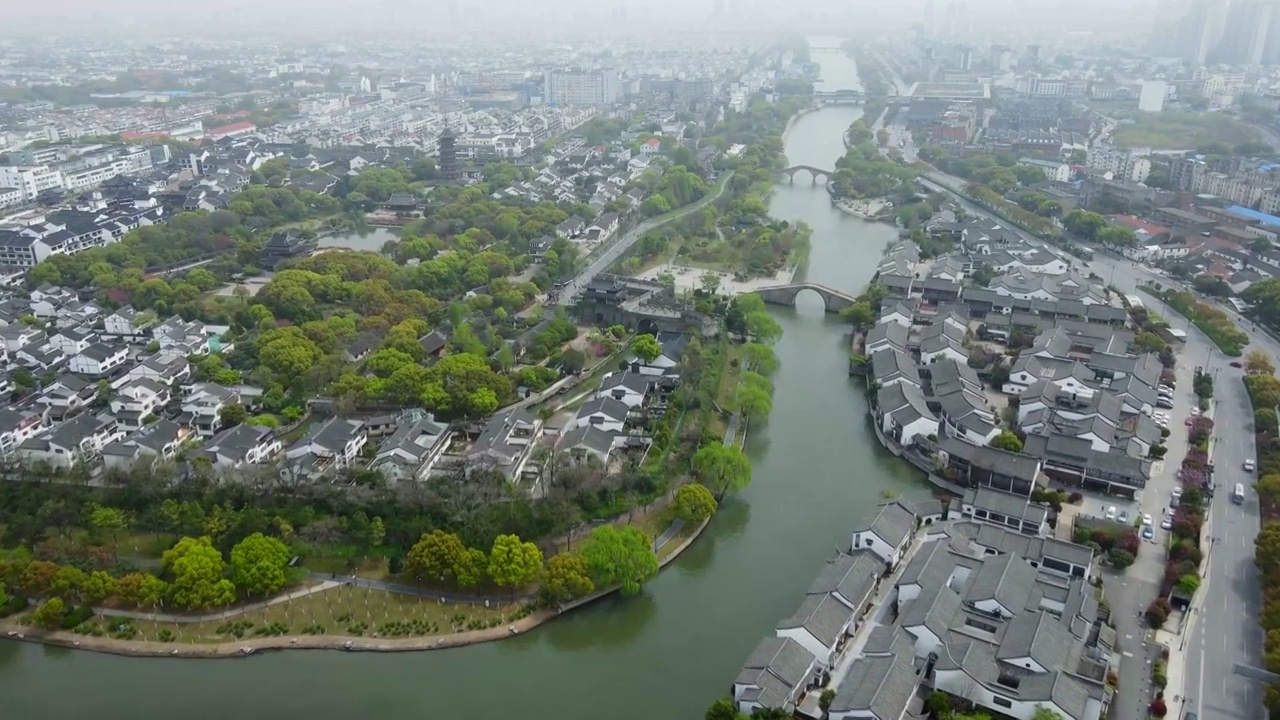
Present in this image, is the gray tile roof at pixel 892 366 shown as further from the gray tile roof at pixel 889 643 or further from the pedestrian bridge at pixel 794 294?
the gray tile roof at pixel 889 643

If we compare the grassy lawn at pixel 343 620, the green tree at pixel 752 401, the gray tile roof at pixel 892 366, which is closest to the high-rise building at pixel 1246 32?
the gray tile roof at pixel 892 366

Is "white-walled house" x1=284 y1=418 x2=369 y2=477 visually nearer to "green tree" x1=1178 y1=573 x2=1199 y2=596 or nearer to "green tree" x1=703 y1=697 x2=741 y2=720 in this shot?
"green tree" x1=703 y1=697 x2=741 y2=720

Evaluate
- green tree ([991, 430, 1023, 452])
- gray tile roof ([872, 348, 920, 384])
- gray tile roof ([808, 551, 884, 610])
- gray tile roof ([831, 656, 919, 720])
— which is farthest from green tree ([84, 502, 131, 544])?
green tree ([991, 430, 1023, 452])

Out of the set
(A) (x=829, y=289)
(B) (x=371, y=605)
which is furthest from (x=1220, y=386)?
(B) (x=371, y=605)

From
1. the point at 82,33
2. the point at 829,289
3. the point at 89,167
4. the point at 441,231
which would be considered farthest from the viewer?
the point at 82,33

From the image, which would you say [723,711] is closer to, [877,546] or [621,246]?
[877,546]

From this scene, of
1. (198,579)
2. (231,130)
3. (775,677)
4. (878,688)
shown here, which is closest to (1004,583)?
(878,688)

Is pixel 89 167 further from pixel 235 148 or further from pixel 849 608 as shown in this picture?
pixel 849 608
